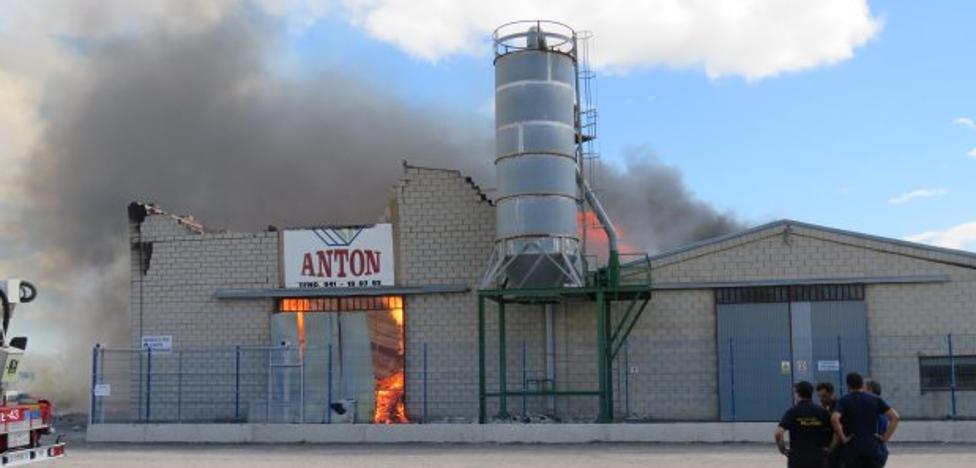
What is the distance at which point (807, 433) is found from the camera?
1034 centimetres

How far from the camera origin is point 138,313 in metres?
27.7

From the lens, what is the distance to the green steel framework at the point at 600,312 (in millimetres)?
23797

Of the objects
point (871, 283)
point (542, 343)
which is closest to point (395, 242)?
point (542, 343)

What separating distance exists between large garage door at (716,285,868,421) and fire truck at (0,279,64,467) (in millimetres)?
14386

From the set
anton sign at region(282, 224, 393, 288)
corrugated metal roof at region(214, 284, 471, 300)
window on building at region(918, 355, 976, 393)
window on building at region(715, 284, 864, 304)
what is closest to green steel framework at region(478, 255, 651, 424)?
corrugated metal roof at region(214, 284, 471, 300)

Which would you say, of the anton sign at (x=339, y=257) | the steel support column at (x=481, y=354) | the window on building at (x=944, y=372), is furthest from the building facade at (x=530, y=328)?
the steel support column at (x=481, y=354)

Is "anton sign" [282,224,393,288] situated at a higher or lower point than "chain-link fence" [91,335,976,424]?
higher

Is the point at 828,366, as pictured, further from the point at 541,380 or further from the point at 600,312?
the point at 541,380

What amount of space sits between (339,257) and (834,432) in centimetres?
1768

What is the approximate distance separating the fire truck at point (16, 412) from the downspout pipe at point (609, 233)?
12722 mm

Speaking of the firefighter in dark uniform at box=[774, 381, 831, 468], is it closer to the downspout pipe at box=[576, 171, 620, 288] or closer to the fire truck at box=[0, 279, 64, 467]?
the fire truck at box=[0, 279, 64, 467]

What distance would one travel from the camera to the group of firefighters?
1032 centimetres

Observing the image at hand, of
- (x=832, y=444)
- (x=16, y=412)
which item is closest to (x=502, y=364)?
(x=16, y=412)

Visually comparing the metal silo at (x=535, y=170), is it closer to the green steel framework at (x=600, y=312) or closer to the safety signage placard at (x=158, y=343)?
the green steel framework at (x=600, y=312)
